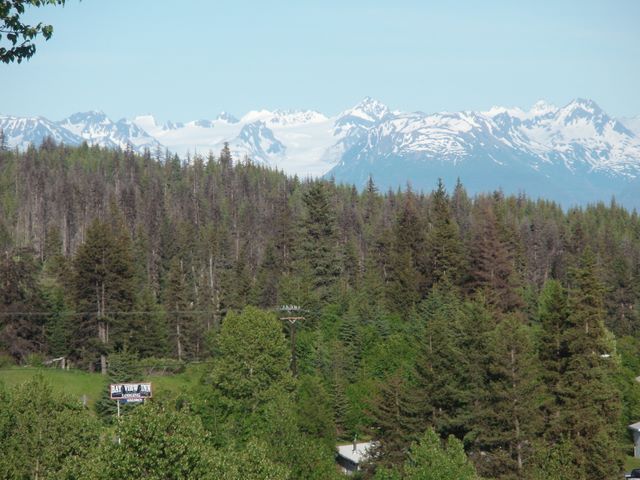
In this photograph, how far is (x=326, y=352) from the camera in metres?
78.8

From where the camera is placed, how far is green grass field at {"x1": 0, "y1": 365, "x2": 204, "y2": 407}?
233 feet

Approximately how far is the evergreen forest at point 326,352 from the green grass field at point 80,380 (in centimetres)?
212

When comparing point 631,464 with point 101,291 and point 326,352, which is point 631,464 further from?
point 101,291

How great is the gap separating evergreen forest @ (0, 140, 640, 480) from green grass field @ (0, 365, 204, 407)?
212 cm

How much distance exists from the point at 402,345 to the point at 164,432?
5302 cm

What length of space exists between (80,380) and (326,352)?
21.0 meters

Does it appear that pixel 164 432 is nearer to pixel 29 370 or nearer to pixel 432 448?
A: pixel 432 448

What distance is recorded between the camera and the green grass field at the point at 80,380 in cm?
7116

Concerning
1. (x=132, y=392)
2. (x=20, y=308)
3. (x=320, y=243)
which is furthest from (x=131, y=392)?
(x=320, y=243)

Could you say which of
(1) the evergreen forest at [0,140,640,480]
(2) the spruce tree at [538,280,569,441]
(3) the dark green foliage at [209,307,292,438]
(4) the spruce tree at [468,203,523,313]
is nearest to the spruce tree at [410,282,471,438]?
(1) the evergreen forest at [0,140,640,480]

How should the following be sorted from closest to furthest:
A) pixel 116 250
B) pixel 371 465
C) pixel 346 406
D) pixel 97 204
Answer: pixel 371 465 → pixel 346 406 → pixel 116 250 → pixel 97 204

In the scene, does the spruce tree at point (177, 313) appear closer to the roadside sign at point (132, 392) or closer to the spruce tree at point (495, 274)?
the spruce tree at point (495, 274)

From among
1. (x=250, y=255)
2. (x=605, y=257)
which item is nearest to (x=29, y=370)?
(x=250, y=255)

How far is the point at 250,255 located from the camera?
6250 inches
